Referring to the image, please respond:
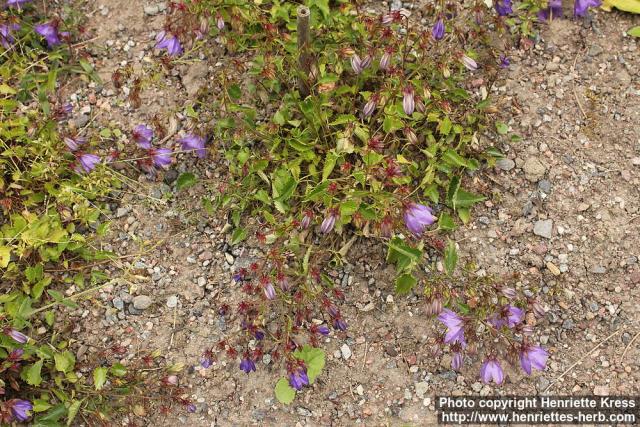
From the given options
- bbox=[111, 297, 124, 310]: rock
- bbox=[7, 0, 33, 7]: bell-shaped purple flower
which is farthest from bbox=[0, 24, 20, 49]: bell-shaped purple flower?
bbox=[111, 297, 124, 310]: rock

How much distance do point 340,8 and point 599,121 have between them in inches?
63.0

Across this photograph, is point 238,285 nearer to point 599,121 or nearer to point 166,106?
point 166,106

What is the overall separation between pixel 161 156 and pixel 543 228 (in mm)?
2105

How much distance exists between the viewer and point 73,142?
365cm

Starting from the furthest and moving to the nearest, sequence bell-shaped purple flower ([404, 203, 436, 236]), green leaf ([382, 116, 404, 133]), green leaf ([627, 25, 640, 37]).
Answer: green leaf ([627, 25, 640, 37]) < green leaf ([382, 116, 404, 133]) < bell-shaped purple flower ([404, 203, 436, 236])

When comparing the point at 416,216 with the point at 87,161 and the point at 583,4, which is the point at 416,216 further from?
the point at 87,161

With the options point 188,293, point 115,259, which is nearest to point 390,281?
point 188,293

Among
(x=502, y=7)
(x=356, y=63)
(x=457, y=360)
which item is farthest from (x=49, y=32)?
(x=457, y=360)

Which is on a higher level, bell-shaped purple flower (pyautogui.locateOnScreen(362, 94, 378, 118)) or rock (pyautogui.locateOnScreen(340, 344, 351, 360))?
bell-shaped purple flower (pyautogui.locateOnScreen(362, 94, 378, 118))

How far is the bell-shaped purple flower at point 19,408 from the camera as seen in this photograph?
122 inches

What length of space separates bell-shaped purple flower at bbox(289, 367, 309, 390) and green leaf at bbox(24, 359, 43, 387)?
123 cm

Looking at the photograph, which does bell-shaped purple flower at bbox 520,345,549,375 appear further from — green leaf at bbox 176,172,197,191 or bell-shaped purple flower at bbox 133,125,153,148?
bell-shaped purple flower at bbox 133,125,153,148

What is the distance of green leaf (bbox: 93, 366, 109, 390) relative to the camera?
3184 millimetres

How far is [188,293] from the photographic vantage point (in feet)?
11.6
